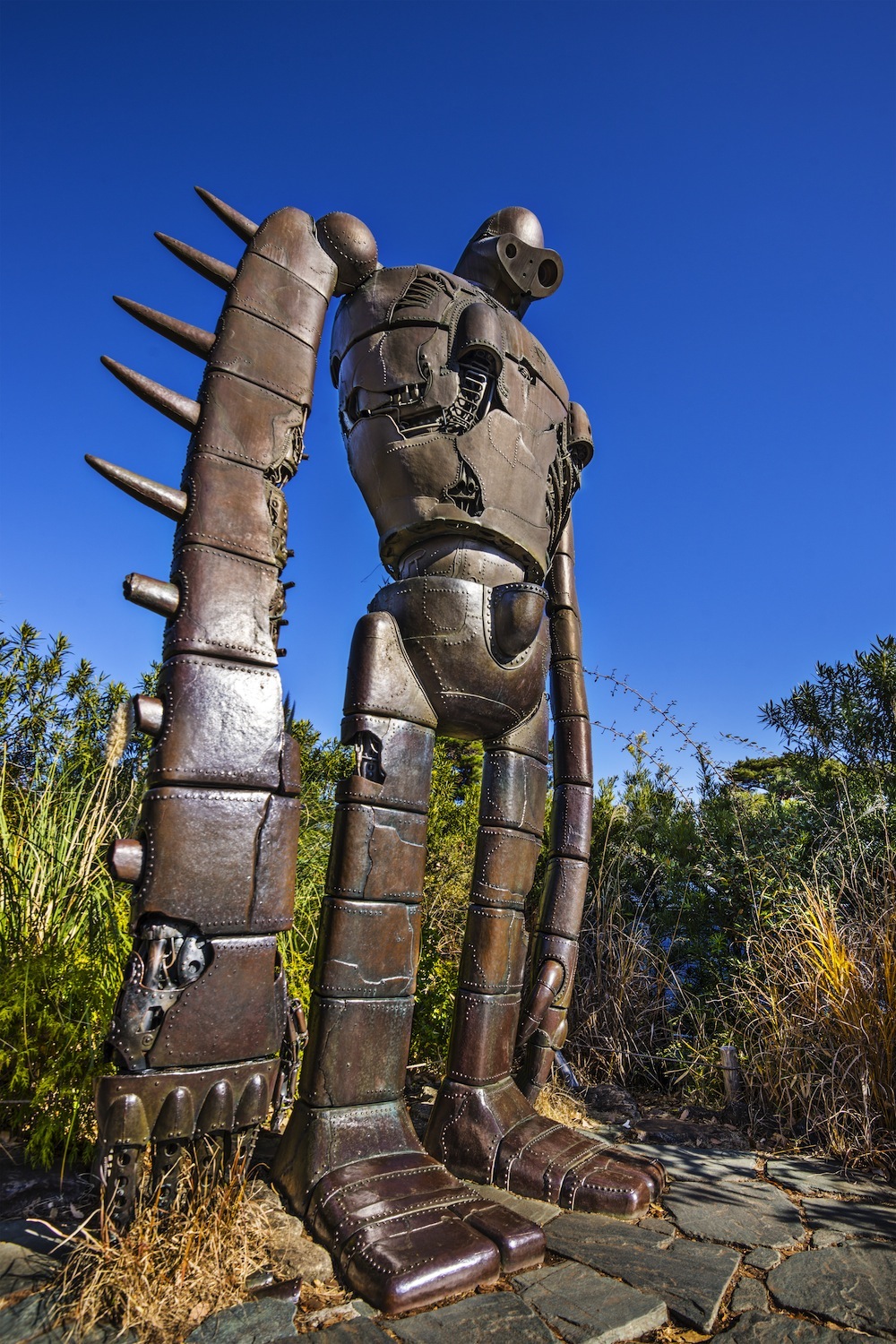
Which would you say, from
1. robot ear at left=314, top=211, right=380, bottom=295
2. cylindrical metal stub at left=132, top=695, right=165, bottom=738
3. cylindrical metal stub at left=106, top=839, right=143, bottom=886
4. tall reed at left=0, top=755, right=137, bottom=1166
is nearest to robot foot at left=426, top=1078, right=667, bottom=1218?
tall reed at left=0, top=755, right=137, bottom=1166

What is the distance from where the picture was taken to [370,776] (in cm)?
239

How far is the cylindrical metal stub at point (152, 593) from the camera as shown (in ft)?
6.59

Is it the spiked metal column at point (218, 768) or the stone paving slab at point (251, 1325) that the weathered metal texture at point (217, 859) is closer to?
the spiked metal column at point (218, 768)

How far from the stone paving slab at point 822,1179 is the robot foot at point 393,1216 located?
129cm

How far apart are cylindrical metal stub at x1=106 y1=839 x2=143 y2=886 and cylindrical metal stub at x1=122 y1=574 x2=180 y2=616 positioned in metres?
0.58

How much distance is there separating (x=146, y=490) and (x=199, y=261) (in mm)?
761

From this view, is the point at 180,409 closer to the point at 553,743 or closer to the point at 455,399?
the point at 455,399

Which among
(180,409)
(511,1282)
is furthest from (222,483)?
(511,1282)

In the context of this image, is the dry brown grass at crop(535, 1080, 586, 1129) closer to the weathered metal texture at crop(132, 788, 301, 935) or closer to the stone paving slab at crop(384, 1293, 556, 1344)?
the stone paving slab at crop(384, 1293, 556, 1344)

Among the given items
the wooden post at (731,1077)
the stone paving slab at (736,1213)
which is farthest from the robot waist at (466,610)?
the wooden post at (731,1077)

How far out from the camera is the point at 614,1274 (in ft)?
6.54

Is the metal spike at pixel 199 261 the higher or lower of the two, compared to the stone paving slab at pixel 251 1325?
higher

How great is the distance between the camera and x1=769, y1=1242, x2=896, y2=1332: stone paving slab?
1867 millimetres

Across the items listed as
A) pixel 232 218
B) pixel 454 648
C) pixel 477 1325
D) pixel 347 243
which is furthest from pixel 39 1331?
pixel 347 243
